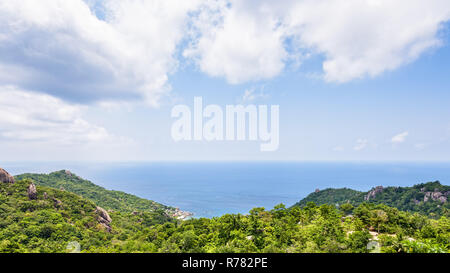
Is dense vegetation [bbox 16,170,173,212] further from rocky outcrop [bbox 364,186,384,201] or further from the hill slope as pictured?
rocky outcrop [bbox 364,186,384,201]

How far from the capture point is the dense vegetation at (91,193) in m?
43.3

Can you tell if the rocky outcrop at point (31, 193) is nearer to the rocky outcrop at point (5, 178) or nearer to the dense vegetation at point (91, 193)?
the rocky outcrop at point (5, 178)

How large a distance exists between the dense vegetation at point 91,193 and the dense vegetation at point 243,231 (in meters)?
20.3

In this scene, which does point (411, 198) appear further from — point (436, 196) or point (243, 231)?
point (243, 231)

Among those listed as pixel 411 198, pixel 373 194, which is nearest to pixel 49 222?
pixel 373 194

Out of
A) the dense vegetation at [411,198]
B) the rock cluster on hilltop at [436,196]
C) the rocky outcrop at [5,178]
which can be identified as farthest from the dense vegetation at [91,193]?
the rock cluster on hilltop at [436,196]

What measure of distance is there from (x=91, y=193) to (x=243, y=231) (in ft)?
155

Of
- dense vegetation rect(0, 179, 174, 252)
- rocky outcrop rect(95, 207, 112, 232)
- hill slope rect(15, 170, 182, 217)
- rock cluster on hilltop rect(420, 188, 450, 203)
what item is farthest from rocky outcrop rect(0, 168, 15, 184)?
Answer: rock cluster on hilltop rect(420, 188, 450, 203)
